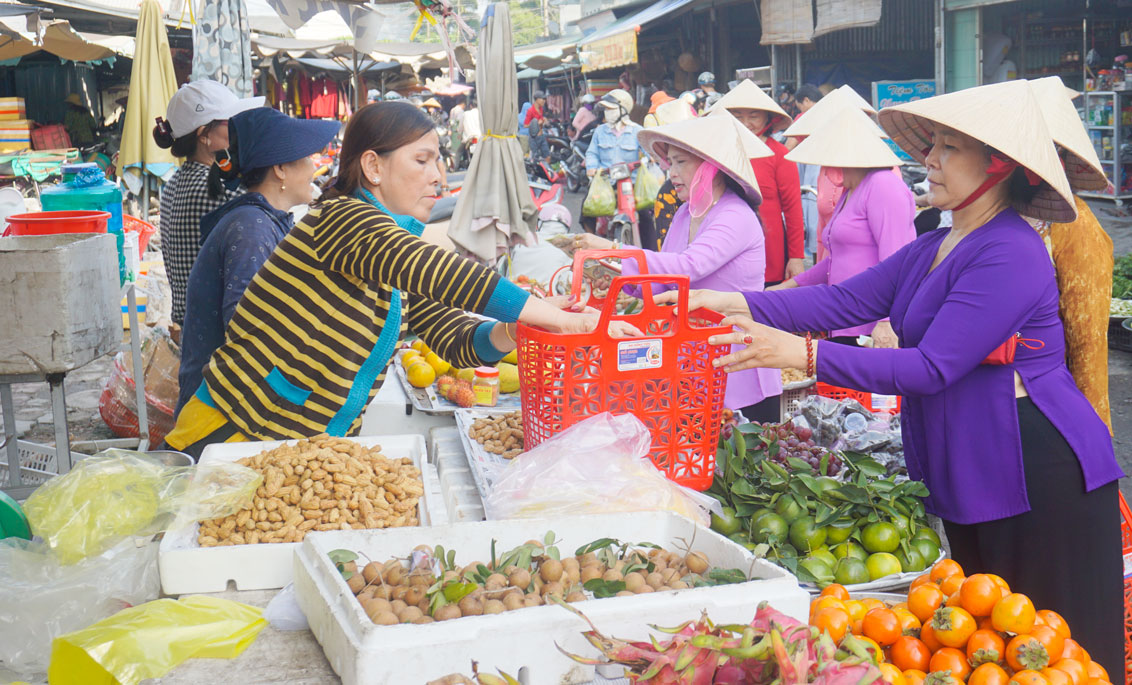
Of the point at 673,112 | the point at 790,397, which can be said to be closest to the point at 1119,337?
the point at 673,112

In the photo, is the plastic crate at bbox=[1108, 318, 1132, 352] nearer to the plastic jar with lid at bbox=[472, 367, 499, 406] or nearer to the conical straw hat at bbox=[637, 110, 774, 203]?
the conical straw hat at bbox=[637, 110, 774, 203]

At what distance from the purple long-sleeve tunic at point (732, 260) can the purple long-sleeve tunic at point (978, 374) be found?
118 cm

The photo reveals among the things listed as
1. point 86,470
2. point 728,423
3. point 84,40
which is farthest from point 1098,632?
point 84,40

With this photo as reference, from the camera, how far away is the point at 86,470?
6.70 feet

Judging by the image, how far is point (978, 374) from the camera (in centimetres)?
220

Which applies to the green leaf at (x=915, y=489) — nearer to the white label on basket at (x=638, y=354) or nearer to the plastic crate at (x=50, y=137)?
the white label on basket at (x=638, y=354)

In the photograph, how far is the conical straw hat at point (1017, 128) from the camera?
2.08 metres

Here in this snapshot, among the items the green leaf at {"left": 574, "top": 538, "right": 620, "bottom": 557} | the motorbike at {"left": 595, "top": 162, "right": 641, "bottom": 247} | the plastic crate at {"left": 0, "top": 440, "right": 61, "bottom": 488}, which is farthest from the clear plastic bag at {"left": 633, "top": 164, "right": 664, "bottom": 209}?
the green leaf at {"left": 574, "top": 538, "right": 620, "bottom": 557}

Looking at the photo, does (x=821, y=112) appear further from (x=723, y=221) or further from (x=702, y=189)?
(x=723, y=221)

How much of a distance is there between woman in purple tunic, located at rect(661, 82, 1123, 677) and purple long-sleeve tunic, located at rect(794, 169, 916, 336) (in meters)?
2.00

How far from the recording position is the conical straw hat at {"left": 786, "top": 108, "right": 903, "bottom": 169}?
439 centimetres

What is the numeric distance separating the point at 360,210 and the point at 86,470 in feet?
2.75

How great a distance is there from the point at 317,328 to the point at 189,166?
194cm

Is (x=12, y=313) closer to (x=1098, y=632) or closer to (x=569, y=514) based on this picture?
(x=569, y=514)
